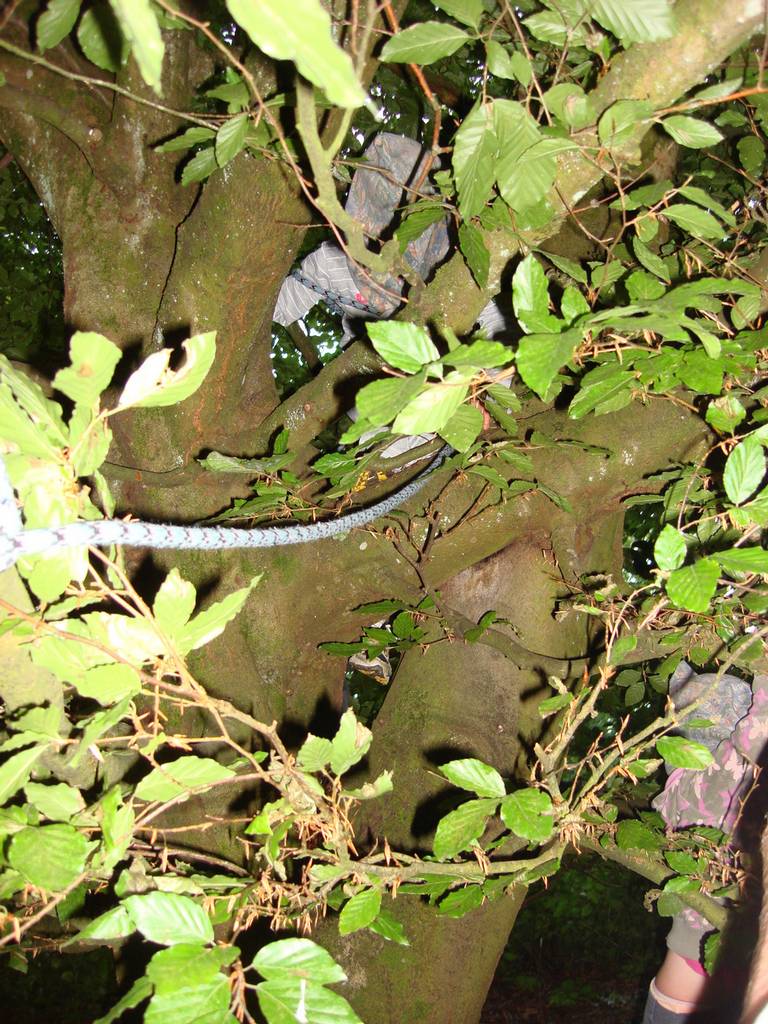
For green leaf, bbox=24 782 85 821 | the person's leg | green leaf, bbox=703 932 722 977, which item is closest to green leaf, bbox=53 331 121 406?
green leaf, bbox=24 782 85 821

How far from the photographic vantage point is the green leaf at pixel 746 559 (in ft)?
2.40

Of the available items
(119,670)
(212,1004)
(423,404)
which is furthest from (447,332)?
A: (212,1004)

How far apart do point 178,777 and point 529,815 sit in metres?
0.38

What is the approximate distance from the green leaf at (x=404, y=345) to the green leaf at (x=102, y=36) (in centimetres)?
73

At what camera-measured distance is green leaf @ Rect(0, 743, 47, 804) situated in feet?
2.02

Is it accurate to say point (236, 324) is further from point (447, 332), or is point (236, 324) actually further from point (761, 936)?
point (761, 936)

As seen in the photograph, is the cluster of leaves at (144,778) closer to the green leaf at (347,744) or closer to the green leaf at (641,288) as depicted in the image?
the green leaf at (347,744)

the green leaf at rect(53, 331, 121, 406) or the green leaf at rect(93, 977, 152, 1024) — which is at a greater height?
the green leaf at rect(53, 331, 121, 406)

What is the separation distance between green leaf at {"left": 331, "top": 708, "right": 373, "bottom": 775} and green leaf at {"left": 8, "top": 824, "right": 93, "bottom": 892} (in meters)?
0.26

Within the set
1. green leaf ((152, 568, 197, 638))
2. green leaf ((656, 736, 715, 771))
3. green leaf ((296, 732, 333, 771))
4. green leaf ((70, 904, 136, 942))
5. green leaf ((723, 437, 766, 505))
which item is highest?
green leaf ((152, 568, 197, 638))

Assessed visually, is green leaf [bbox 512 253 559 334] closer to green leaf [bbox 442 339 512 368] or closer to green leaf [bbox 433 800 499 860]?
green leaf [bbox 442 339 512 368]

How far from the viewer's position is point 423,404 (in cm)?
65

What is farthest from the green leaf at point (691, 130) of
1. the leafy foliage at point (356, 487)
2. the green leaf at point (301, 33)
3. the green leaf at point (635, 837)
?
the green leaf at point (635, 837)

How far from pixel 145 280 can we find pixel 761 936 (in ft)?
5.17
